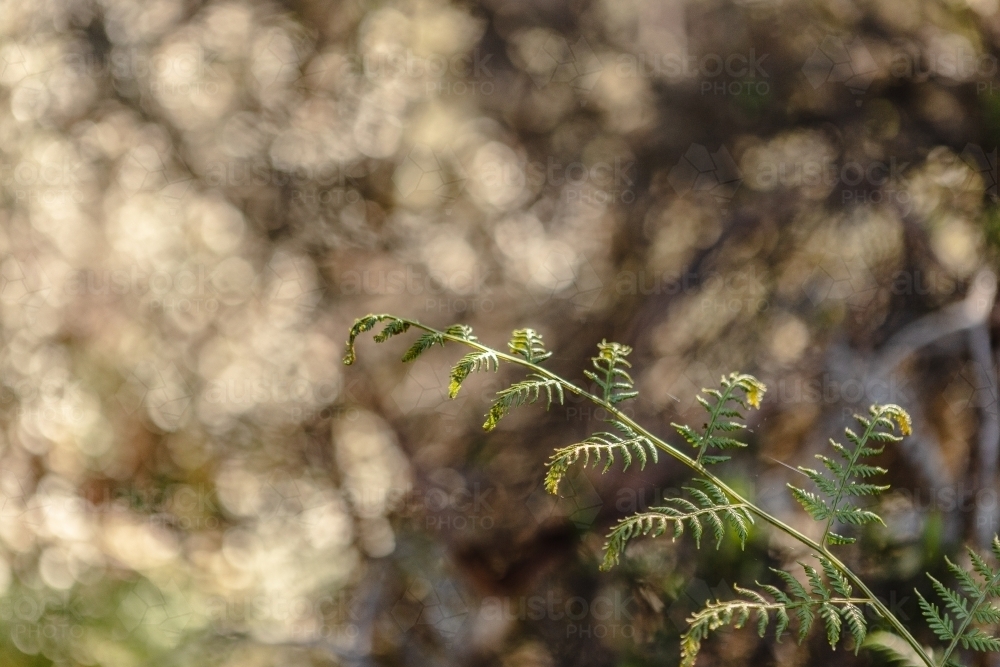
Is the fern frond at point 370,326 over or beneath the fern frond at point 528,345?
over

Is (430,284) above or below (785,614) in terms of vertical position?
below


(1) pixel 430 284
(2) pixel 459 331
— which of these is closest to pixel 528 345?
(2) pixel 459 331

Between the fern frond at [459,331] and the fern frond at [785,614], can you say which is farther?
the fern frond at [459,331]

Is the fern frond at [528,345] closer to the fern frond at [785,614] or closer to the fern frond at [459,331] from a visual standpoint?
the fern frond at [459,331]

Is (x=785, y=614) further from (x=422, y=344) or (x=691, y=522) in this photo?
(x=422, y=344)

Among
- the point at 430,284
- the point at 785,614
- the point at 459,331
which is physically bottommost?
the point at 430,284

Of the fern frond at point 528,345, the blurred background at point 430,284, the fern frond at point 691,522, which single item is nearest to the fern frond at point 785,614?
the fern frond at point 691,522

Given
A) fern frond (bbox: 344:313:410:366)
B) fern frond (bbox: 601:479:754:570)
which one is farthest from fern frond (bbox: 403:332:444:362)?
fern frond (bbox: 601:479:754:570)

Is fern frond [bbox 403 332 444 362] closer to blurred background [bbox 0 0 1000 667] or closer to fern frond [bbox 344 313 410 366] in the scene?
fern frond [bbox 344 313 410 366]
